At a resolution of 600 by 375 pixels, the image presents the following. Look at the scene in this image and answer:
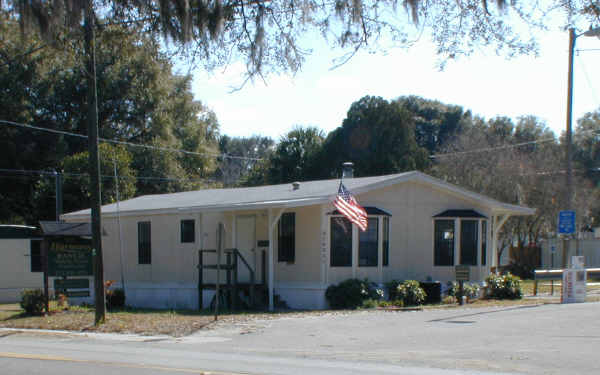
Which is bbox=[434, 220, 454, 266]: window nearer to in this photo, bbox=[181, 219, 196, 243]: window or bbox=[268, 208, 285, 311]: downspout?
bbox=[268, 208, 285, 311]: downspout

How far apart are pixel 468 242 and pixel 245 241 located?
282 inches

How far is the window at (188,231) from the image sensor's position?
2356cm

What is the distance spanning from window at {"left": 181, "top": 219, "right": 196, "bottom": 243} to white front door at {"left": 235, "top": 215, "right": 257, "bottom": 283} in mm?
1622

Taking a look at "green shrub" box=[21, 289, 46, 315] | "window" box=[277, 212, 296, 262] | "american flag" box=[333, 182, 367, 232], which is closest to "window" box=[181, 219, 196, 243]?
"window" box=[277, 212, 296, 262]

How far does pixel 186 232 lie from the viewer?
23797mm

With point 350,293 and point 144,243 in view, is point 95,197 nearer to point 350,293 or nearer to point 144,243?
point 350,293

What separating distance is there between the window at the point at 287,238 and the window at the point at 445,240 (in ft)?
15.2

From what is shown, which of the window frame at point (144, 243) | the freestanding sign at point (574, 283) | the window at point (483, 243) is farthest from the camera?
the window frame at point (144, 243)

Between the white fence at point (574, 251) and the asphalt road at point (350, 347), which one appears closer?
the asphalt road at point (350, 347)

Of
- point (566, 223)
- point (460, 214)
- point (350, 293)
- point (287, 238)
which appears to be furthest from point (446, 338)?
point (460, 214)

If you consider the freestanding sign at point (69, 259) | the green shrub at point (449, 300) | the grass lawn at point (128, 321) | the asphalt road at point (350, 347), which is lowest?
the asphalt road at point (350, 347)

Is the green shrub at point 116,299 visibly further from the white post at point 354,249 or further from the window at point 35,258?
the white post at point 354,249

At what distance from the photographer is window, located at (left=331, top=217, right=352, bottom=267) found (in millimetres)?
20609

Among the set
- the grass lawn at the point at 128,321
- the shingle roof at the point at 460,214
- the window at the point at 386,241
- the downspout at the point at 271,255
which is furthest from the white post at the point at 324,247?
the shingle roof at the point at 460,214
